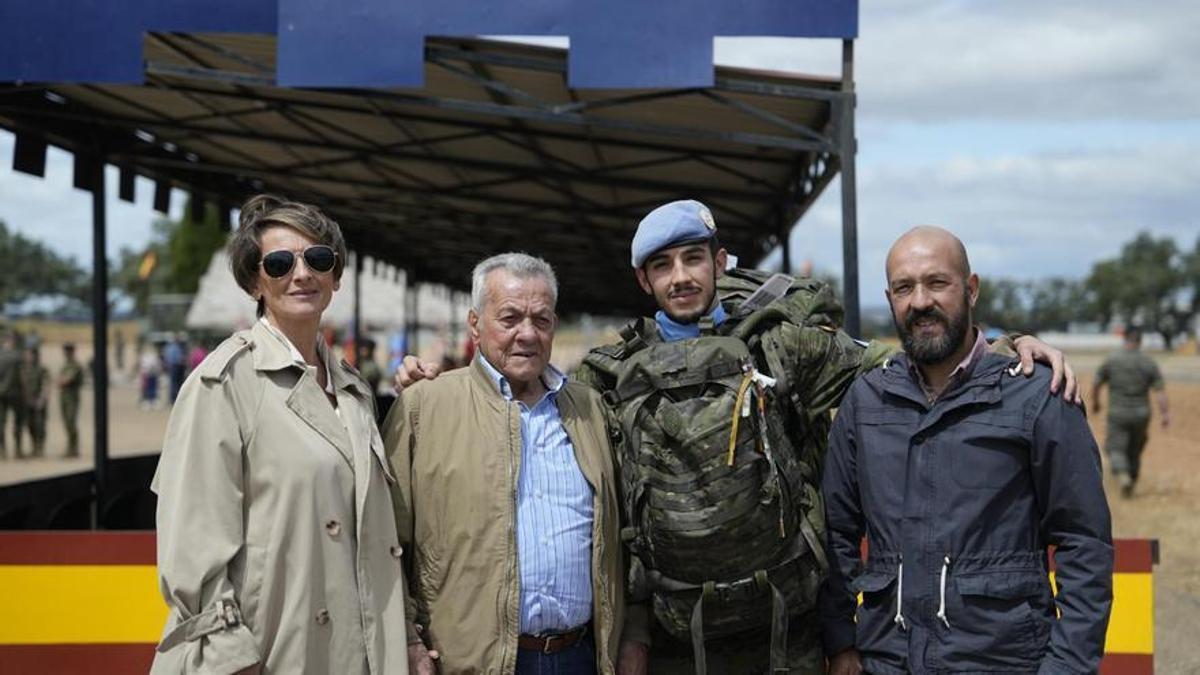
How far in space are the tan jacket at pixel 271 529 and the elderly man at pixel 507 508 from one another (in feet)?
0.55

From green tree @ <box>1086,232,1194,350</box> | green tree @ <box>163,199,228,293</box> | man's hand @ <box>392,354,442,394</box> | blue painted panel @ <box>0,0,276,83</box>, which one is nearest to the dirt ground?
man's hand @ <box>392,354,442,394</box>

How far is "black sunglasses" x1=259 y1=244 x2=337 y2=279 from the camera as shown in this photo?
2.76m

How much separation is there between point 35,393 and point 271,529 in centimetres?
1852

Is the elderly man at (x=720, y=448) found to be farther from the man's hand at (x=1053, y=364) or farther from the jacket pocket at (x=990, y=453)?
the jacket pocket at (x=990, y=453)

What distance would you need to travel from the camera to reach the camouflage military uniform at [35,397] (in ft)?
61.2

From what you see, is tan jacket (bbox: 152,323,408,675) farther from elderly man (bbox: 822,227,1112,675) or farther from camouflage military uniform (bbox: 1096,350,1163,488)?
camouflage military uniform (bbox: 1096,350,1163,488)

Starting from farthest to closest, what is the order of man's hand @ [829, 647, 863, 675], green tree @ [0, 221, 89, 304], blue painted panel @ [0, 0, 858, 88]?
green tree @ [0, 221, 89, 304] → blue painted panel @ [0, 0, 858, 88] → man's hand @ [829, 647, 863, 675]

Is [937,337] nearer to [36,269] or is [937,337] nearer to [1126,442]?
[1126,442]

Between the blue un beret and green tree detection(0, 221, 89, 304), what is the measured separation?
96034 millimetres

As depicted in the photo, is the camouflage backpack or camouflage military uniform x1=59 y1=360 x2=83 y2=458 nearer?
the camouflage backpack

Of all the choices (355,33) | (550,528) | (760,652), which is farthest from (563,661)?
(355,33)

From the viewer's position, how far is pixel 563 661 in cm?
301

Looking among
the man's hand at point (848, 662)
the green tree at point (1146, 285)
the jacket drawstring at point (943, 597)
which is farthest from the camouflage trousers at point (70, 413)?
the green tree at point (1146, 285)

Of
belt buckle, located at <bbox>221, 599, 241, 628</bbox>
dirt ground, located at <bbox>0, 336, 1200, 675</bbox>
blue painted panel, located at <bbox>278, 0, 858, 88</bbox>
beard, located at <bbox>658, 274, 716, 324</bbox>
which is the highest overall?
blue painted panel, located at <bbox>278, 0, 858, 88</bbox>
